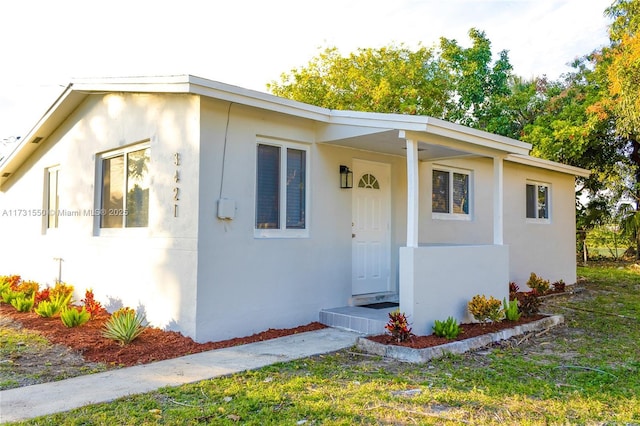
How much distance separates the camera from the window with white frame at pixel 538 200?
1190cm

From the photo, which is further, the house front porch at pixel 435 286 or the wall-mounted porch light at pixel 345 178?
the wall-mounted porch light at pixel 345 178

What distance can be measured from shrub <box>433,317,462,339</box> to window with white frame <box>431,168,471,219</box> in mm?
3565

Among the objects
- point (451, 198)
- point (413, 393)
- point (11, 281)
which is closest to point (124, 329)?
point (413, 393)

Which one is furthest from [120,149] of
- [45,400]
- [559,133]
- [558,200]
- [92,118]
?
[559,133]

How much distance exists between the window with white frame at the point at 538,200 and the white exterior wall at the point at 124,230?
28.8ft

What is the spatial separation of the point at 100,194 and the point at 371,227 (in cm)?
452

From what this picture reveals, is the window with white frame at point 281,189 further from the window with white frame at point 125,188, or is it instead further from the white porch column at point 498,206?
the white porch column at point 498,206

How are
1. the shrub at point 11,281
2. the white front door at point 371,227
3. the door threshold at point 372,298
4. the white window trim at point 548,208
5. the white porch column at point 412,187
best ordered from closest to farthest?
the white porch column at point 412,187 < the door threshold at point 372,298 < the white front door at point 371,227 < the shrub at point 11,281 < the white window trim at point 548,208

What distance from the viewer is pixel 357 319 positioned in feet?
22.0

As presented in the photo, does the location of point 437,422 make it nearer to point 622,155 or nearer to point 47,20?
point 47,20

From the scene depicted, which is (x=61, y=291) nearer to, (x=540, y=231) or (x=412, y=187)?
(x=412, y=187)

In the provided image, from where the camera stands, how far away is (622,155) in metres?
17.7

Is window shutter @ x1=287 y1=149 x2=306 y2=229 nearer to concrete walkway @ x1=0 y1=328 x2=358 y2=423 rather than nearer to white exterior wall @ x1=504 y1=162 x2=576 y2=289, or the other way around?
concrete walkway @ x1=0 y1=328 x2=358 y2=423

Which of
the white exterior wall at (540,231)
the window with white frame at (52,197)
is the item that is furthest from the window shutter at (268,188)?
the white exterior wall at (540,231)
